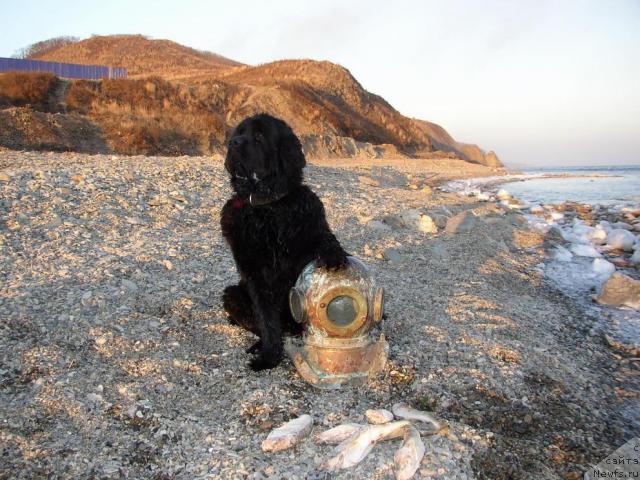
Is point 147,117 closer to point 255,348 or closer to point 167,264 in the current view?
point 167,264

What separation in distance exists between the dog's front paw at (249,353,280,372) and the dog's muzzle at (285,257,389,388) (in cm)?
21

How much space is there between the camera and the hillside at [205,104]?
1852 cm

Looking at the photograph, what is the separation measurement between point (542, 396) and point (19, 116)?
16522mm

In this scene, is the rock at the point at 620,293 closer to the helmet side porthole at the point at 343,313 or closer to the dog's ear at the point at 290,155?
the helmet side porthole at the point at 343,313

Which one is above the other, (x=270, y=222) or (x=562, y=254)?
(x=270, y=222)

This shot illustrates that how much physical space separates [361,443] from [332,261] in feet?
3.80

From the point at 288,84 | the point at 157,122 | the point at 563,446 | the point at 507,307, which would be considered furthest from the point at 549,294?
the point at 288,84

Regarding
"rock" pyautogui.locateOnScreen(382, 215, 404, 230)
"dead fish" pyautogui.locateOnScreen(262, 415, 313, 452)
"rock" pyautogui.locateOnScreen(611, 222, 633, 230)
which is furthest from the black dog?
"rock" pyautogui.locateOnScreen(611, 222, 633, 230)

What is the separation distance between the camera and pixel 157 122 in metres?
19.6

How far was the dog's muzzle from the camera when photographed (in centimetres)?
324

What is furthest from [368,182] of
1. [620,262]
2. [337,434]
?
[337,434]

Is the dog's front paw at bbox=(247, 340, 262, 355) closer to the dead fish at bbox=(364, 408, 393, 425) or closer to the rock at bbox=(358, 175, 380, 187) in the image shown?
the dead fish at bbox=(364, 408, 393, 425)

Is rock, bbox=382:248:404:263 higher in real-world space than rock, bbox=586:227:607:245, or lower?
higher

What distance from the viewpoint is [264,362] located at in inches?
141
